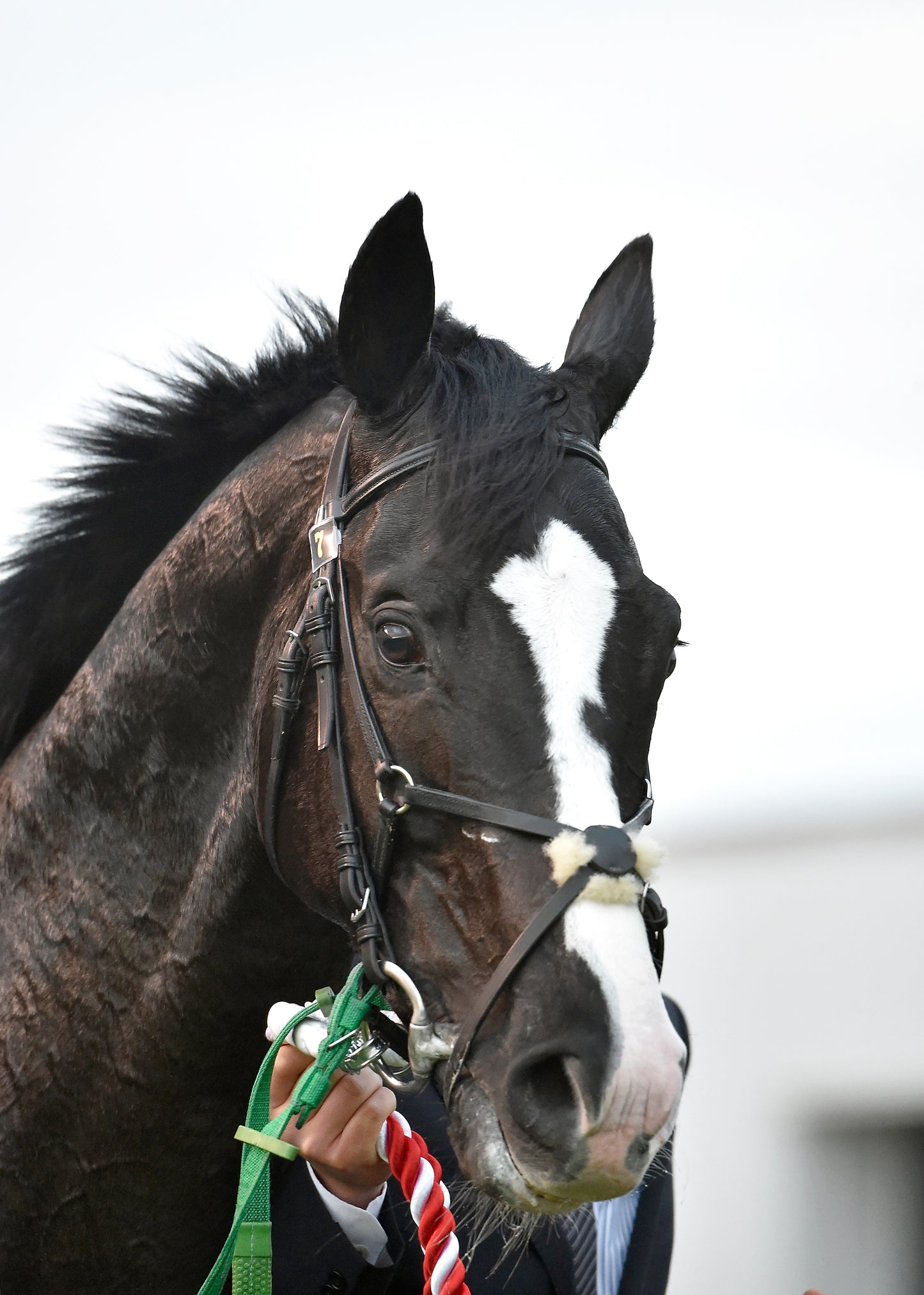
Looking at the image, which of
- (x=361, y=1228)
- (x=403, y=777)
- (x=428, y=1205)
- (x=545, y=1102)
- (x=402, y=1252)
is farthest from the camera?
(x=402, y=1252)

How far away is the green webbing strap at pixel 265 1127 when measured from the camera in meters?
2.11

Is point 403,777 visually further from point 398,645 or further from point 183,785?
point 183,785

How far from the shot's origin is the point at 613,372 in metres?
2.58

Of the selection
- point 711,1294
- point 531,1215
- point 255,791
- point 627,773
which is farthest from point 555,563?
point 711,1294

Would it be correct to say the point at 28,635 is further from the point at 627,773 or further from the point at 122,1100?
the point at 627,773

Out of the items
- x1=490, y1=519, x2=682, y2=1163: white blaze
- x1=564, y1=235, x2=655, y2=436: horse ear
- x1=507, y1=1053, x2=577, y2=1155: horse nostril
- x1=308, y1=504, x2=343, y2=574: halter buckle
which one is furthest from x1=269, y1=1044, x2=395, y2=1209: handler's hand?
x1=564, y1=235, x2=655, y2=436: horse ear

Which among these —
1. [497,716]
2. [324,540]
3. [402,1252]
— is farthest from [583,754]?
[402,1252]

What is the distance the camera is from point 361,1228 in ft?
7.77

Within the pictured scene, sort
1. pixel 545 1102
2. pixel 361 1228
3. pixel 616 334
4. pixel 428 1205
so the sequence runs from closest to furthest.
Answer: pixel 545 1102, pixel 428 1205, pixel 361 1228, pixel 616 334

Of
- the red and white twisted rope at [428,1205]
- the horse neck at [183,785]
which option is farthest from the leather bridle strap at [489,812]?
the red and white twisted rope at [428,1205]

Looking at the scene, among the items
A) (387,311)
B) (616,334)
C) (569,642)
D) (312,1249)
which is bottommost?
(312,1249)

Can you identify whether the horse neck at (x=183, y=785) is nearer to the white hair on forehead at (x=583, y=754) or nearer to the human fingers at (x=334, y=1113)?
the human fingers at (x=334, y=1113)

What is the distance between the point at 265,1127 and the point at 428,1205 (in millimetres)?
336

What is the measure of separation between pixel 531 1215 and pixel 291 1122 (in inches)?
25.4
